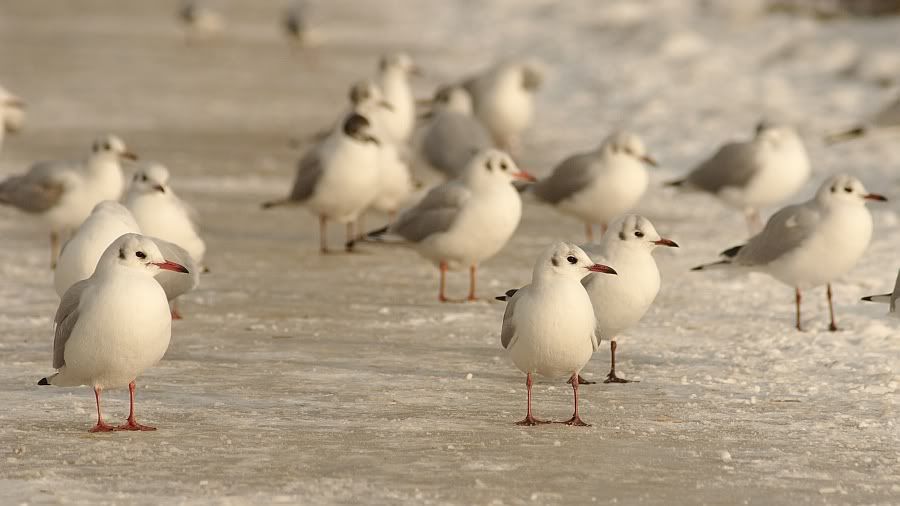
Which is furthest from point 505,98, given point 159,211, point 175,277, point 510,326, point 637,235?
point 510,326

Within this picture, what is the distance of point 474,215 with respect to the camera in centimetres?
1095

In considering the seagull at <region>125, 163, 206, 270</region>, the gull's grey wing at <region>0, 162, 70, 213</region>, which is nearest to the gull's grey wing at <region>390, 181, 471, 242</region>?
the seagull at <region>125, 163, 206, 270</region>

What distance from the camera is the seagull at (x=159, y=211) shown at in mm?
10406

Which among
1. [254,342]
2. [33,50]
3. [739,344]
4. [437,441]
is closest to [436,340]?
[254,342]

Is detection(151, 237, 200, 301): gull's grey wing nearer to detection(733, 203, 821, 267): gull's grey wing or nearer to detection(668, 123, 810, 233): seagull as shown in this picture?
detection(733, 203, 821, 267): gull's grey wing

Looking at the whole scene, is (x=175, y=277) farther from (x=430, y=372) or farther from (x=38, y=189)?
(x=38, y=189)

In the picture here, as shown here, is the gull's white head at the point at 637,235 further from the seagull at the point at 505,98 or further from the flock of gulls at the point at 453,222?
the seagull at the point at 505,98

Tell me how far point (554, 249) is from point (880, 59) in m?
16.1

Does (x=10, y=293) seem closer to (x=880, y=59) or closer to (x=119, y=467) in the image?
(x=119, y=467)

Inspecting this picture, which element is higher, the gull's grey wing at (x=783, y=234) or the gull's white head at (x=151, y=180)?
the gull's white head at (x=151, y=180)

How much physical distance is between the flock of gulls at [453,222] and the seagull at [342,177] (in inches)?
0.5

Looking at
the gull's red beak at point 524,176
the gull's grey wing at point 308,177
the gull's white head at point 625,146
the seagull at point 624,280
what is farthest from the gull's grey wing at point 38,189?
the seagull at point 624,280

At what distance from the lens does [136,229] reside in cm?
913

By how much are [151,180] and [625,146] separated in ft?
13.3
